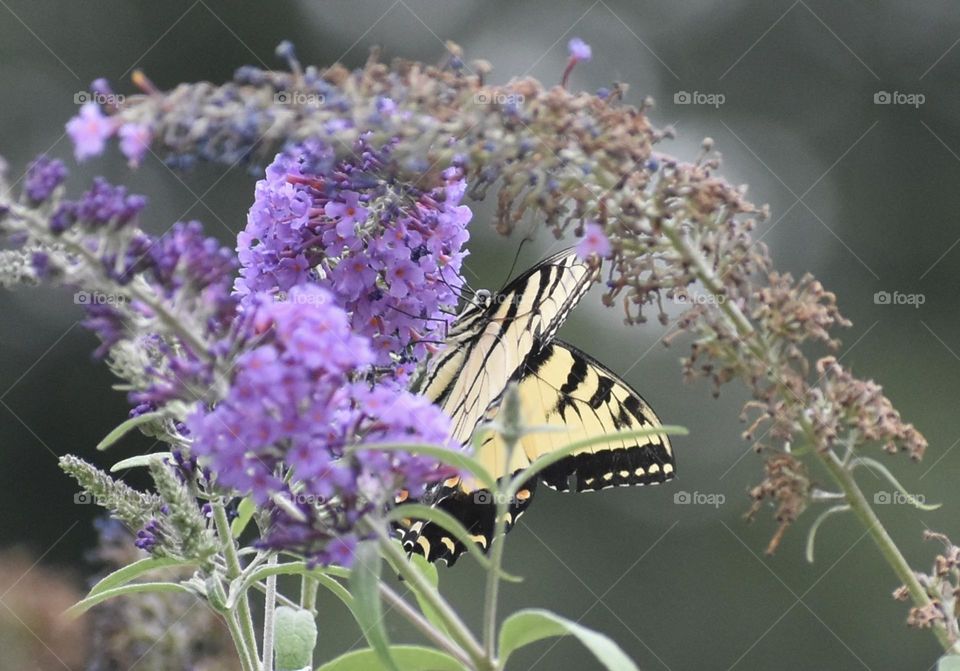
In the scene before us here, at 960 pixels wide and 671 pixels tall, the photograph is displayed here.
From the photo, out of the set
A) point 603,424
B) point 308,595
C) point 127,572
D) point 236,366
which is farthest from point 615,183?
point 603,424

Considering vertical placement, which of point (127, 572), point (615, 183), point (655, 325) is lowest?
point (127, 572)

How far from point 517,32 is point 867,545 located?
16.6 feet

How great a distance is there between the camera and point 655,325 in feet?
23.3

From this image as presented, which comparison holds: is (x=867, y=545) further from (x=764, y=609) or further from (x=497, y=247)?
(x=497, y=247)

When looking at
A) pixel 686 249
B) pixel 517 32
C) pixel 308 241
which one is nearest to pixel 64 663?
pixel 308 241

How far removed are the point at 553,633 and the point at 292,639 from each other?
1.79 feet

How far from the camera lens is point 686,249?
1.41m

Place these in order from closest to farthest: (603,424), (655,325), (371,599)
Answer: (371,599) < (603,424) < (655,325)

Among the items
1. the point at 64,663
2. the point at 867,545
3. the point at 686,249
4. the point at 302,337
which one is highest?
the point at 867,545

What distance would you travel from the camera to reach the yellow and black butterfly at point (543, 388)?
275cm

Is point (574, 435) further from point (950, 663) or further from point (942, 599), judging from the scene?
point (950, 663)

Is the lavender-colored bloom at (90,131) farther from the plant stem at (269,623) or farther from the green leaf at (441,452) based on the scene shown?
the plant stem at (269,623)

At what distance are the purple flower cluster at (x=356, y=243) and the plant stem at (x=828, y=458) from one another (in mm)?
480

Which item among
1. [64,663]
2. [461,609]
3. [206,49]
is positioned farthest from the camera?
[206,49]
